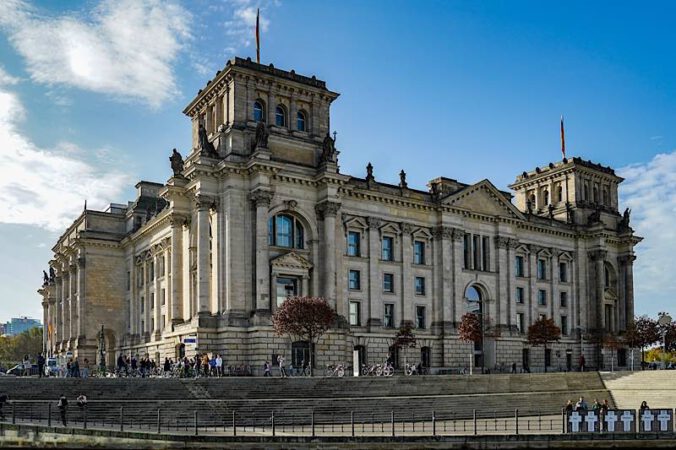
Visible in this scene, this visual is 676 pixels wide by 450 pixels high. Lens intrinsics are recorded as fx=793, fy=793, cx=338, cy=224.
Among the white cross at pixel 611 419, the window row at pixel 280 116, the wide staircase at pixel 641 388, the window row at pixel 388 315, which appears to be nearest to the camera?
the white cross at pixel 611 419

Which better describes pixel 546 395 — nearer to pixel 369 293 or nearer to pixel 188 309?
pixel 369 293

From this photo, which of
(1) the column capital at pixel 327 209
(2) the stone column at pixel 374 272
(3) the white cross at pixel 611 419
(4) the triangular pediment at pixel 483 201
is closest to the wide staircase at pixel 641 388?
(2) the stone column at pixel 374 272

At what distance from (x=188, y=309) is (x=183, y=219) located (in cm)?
755

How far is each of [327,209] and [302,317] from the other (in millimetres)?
10992

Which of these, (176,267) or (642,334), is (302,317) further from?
(642,334)

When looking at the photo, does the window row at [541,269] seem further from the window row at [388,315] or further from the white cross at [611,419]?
the white cross at [611,419]

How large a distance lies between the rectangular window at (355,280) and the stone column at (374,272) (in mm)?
1001

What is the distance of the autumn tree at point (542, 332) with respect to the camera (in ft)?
253

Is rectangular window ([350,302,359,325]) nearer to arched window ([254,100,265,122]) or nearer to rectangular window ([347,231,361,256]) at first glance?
rectangular window ([347,231,361,256])

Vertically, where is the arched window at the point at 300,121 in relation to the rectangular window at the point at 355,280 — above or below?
above

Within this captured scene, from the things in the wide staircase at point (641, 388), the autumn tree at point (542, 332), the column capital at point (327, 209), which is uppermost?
the column capital at point (327, 209)

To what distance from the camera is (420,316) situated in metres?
73.1

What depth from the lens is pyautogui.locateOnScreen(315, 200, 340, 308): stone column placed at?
208ft

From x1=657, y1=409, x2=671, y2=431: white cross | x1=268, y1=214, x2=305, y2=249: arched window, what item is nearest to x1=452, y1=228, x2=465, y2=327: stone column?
x1=268, y1=214, x2=305, y2=249: arched window
